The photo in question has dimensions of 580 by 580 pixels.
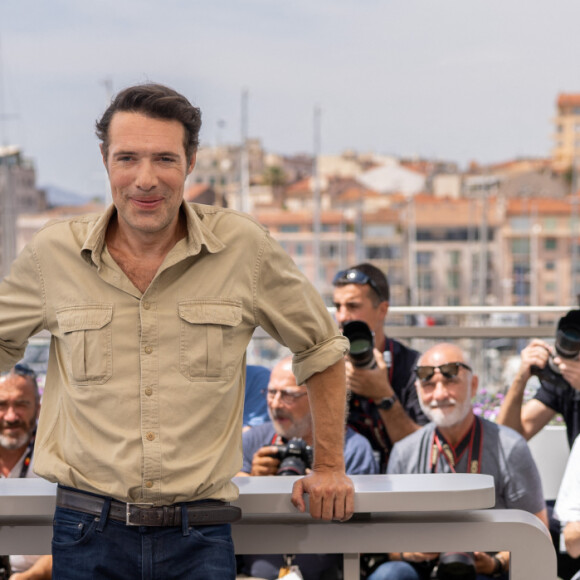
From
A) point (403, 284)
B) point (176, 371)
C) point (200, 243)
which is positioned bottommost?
point (403, 284)

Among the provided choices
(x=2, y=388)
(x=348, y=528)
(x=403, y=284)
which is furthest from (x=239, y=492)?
(x=403, y=284)

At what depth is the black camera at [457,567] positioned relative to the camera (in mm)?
2416

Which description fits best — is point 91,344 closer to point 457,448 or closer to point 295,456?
point 295,456

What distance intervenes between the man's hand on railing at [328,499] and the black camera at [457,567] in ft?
2.89

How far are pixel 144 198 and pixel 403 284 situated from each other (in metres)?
67.7

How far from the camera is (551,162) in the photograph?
8162 cm

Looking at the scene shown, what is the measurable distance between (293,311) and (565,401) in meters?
2.03

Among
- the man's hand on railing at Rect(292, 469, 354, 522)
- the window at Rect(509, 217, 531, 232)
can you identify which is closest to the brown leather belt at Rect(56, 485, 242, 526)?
the man's hand on railing at Rect(292, 469, 354, 522)

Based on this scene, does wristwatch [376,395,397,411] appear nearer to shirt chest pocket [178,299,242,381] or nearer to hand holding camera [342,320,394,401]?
hand holding camera [342,320,394,401]

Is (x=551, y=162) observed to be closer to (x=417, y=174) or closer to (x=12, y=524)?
(x=417, y=174)

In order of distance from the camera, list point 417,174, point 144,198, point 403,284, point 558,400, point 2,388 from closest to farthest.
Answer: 1. point 144,198
2. point 2,388
3. point 558,400
4. point 403,284
5. point 417,174

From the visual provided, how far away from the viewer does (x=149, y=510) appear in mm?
1575

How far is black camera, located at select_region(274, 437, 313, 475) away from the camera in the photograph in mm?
2447

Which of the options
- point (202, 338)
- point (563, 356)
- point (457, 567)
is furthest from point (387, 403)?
point (202, 338)
